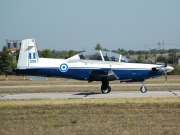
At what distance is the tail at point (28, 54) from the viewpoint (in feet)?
76.7

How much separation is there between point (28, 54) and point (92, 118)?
422 inches

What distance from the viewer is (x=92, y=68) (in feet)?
75.0

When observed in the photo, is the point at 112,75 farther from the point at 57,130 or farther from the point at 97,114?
the point at 57,130

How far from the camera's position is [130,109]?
1563 cm

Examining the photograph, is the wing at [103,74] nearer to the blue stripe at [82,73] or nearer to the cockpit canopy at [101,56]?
the blue stripe at [82,73]

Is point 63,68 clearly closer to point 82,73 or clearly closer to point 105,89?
point 82,73

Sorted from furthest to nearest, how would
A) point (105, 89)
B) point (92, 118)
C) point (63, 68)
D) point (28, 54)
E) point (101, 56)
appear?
point (105, 89) → point (28, 54) → point (63, 68) → point (101, 56) → point (92, 118)

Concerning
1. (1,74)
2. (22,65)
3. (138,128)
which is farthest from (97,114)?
(1,74)

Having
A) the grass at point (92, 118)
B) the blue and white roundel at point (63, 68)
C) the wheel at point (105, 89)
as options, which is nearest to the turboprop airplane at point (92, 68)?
the blue and white roundel at point (63, 68)

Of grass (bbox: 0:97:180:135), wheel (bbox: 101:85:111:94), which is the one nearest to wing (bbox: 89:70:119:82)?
wheel (bbox: 101:85:111:94)

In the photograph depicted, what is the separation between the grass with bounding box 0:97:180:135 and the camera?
11508 millimetres

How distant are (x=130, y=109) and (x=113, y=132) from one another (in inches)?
182

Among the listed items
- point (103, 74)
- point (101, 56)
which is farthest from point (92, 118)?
point (101, 56)

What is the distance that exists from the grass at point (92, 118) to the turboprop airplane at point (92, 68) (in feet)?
17.7
